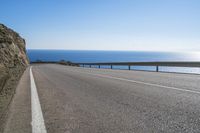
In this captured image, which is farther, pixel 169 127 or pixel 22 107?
pixel 22 107

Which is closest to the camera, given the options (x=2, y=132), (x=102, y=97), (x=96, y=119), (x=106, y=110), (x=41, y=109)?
(x=2, y=132)

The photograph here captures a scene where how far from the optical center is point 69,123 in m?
4.68

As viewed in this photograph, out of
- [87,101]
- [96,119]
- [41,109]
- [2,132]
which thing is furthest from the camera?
[87,101]

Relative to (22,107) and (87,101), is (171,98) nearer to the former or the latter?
(87,101)

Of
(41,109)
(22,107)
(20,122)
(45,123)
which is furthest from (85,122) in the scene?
(22,107)

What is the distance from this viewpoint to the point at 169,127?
4.26m

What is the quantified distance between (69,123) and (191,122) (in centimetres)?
216

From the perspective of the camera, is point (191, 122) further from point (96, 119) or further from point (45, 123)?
point (45, 123)

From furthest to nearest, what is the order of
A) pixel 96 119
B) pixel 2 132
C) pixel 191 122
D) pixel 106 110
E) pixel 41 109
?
1. pixel 41 109
2. pixel 106 110
3. pixel 96 119
4. pixel 191 122
5. pixel 2 132

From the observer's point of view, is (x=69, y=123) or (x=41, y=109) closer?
(x=69, y=123)

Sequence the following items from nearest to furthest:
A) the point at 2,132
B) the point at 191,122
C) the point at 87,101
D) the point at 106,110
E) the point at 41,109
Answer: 1. the point at 2,132
2. the point at 191,122
3. the point at 106,110
4. the point at 41,109
5. the point at 87,101

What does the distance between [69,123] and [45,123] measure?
44 cm

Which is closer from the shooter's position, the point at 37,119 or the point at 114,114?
the point at 37,119

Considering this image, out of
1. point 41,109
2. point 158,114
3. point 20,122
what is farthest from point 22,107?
point 158,114
